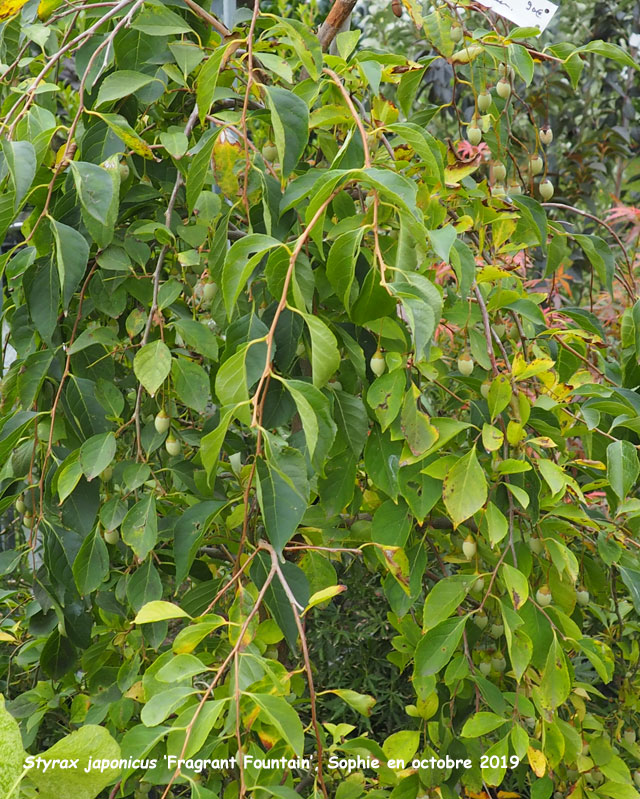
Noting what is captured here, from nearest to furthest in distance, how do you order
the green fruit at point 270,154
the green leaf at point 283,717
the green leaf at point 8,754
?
the green leaf at point 8,754, the green leaf at point 283,717, the green fruit at point 270,154

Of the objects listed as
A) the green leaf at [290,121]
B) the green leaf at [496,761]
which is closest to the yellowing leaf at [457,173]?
the green leaf at [290,121]

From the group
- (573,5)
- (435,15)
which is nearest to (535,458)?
(435,15)

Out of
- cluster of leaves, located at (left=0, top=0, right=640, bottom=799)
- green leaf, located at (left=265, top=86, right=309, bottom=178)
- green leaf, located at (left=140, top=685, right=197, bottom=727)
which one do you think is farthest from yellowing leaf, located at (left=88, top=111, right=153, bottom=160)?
green leaf, located at (left=140, top=685, right=197, bottom=727)

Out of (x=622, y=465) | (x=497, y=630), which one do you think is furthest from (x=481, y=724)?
A: (x=622, y=465)

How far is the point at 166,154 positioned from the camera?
0.83 metres

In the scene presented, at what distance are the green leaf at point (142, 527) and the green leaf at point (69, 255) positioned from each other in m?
0.18

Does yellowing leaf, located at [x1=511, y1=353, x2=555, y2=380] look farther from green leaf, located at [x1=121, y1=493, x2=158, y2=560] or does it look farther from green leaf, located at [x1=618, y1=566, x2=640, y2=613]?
green leaf, located at [x1=121, y1=493, x2=158, y2=560]

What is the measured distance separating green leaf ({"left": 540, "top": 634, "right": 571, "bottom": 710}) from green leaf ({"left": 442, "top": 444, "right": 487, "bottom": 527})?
137 millimetres

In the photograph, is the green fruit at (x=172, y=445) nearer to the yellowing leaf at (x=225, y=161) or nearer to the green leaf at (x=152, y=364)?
the green leaf at (x=152, y=364)

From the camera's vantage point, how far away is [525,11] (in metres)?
0.89

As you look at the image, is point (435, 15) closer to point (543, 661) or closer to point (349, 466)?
point (349, 466)

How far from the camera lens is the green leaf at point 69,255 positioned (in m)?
0.62

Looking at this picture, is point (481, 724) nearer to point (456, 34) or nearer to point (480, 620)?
point (480, 620)

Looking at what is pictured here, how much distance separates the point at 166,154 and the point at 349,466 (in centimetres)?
37
